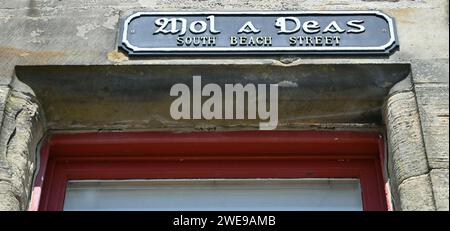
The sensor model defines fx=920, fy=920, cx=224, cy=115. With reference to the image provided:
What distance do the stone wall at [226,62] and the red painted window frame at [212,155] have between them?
0.13m

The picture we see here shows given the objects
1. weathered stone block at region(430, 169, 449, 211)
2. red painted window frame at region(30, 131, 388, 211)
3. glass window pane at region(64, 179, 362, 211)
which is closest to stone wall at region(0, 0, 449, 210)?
weathered stone block at region(430, 169, 449, 211)

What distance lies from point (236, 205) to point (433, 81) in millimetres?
992

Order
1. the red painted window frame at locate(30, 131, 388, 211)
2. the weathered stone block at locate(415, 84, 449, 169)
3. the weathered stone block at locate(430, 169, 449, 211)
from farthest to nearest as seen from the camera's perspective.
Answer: the red painted window frame at locate(30, 131, 388, 211), the weathered stone block at locate(415, 84, 449, 169), the weathered stone block at locate(430, 169, 449, 211)

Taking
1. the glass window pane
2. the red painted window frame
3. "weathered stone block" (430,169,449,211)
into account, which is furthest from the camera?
the red painted window frame

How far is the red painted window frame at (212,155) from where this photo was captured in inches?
161

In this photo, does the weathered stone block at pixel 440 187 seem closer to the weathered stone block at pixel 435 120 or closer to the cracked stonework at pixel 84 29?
the weathered stone block at pixel 435 120

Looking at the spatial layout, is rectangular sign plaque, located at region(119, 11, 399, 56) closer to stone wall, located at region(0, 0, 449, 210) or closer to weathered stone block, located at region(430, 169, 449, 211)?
stone wall, located at region(0, 0, 449, 210)

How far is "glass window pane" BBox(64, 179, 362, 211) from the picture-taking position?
3.98 meters

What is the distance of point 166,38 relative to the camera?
13.6ft

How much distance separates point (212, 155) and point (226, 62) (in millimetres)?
435

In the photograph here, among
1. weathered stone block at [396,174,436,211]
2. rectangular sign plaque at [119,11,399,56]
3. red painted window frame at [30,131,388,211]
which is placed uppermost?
rectangular sign plaque at [119,11,399,56]

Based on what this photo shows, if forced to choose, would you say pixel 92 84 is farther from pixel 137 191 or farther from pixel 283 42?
pixel 283 42

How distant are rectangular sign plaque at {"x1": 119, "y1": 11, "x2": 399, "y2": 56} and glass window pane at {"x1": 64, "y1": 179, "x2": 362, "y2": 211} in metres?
0.58
